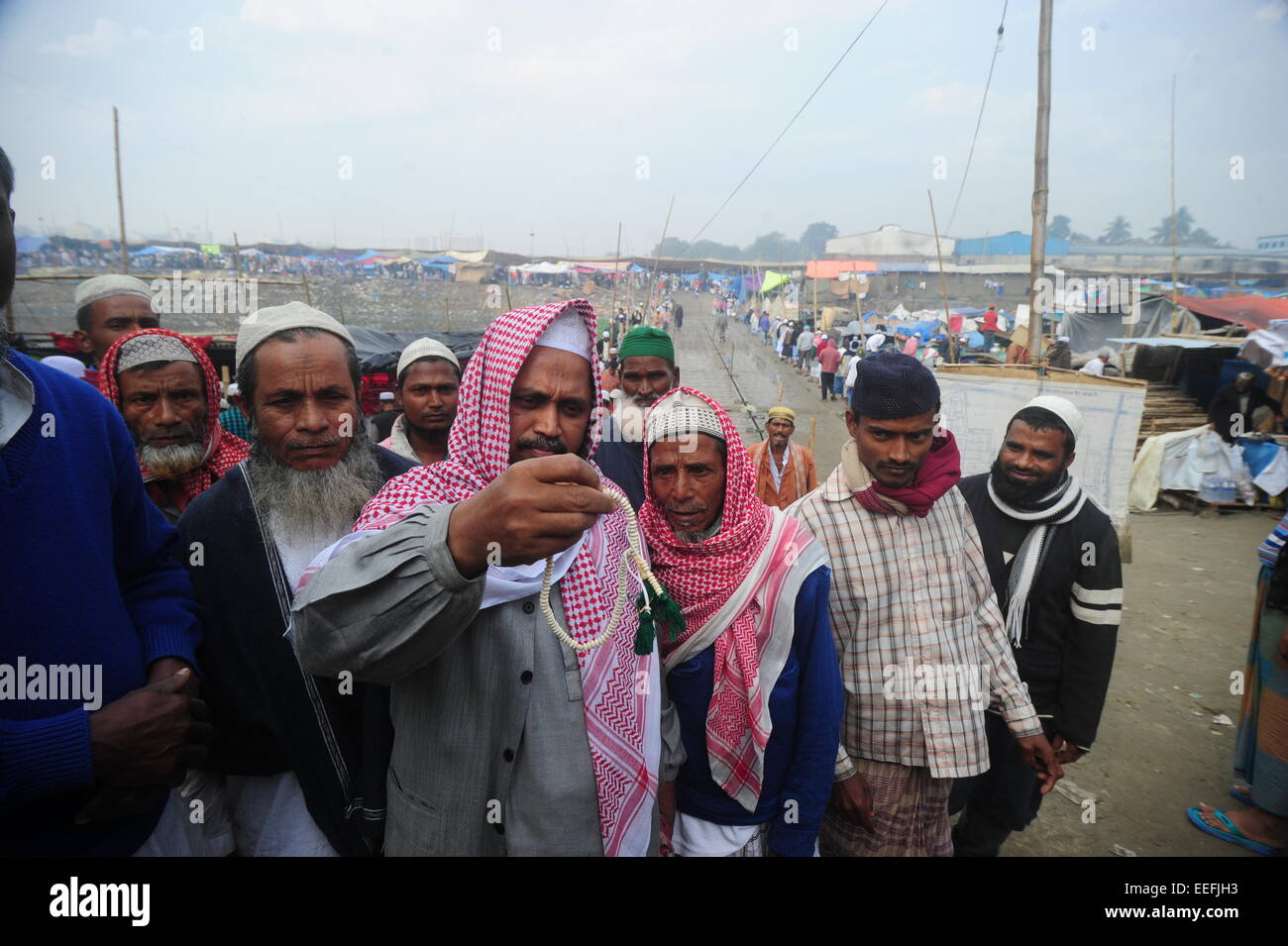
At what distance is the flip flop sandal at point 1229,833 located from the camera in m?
3.47

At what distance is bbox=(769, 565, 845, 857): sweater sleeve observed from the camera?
2.01 meters

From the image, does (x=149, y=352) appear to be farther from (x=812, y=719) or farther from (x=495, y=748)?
(x=812, y=719)

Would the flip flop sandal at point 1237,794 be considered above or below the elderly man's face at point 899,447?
below

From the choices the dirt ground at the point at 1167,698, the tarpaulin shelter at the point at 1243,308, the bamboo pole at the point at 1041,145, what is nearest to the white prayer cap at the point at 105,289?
the dirt ground at the point at 1167,698

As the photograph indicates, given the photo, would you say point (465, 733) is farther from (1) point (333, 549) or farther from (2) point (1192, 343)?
(2) point (1192, 343)

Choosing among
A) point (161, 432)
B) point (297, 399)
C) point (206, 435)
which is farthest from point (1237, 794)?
point (161, 432)

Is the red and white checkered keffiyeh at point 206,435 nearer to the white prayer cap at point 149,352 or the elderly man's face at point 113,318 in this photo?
the white prayer cap at point 149,352

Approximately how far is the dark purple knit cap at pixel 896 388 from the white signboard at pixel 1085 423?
530cm

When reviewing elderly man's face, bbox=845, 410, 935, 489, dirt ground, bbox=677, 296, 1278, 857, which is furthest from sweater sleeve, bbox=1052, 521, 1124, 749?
dirt ground, bbox=677, 296, 1278, 857

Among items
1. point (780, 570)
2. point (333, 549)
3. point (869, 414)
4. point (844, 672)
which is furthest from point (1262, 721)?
point (333, 549)

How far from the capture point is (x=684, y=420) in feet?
6.88

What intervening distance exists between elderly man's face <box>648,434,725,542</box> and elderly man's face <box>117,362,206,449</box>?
6.31ft

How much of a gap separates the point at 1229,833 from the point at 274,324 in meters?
5.29

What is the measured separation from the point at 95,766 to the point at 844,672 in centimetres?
213
